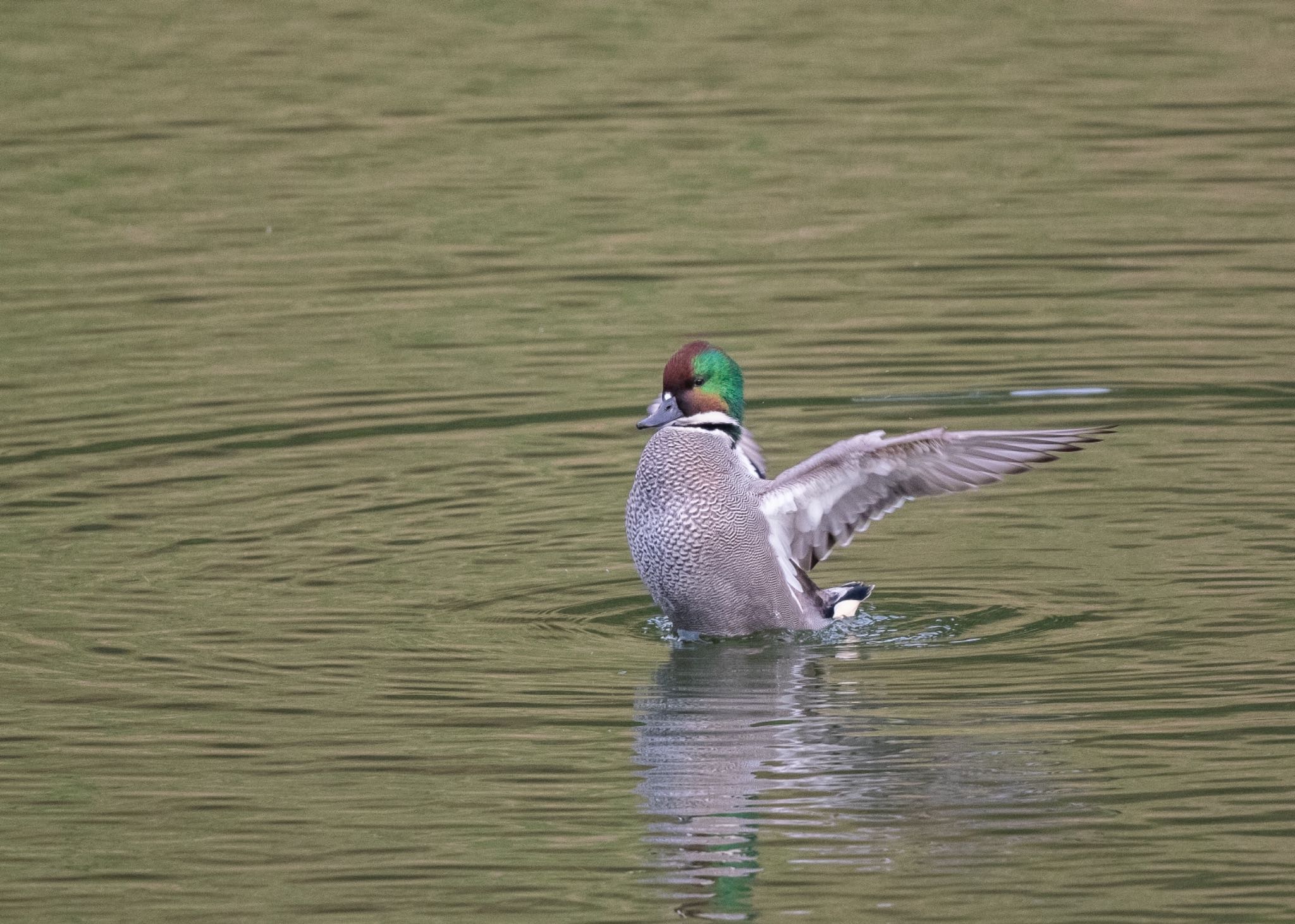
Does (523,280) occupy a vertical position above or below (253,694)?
above

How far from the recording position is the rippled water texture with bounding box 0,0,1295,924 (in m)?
6.87

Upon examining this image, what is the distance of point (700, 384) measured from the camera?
30.5 ft

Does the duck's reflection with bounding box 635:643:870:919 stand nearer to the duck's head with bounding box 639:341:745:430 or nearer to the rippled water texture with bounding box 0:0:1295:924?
the rippled water texture with bounding box 0:0:1295:924

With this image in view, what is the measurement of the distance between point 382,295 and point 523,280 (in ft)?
2.93

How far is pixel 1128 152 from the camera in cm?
1686

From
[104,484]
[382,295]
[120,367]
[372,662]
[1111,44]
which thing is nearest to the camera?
[372,662]

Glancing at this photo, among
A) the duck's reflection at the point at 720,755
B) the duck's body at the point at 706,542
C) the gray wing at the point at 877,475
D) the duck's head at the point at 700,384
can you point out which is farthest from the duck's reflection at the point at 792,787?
the duck's head at the point at 700,384

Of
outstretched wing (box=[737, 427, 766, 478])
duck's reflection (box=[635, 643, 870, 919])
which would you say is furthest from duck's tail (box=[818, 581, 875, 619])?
outstretched wing (box=[737, 427, 766, 478])

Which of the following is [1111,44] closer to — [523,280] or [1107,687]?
[523,280]

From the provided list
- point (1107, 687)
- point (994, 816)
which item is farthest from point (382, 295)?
point (994, 816)

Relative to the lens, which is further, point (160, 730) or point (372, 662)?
point (372, 662)

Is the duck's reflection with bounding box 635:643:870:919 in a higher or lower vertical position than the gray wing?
lower

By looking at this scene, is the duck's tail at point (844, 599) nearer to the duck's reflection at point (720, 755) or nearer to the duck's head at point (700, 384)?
the duck's reflection at point (720, 755)

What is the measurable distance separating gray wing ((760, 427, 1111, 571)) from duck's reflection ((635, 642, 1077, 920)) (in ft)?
2.78
